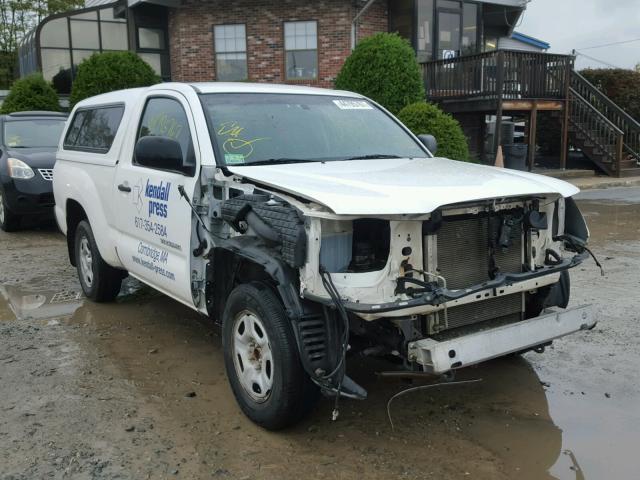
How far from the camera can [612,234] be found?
9812mm

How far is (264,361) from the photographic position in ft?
12.1

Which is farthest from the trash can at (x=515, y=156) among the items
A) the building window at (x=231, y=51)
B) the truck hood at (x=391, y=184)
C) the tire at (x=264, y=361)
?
the tire at (x=264, y=361)

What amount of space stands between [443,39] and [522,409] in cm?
1761

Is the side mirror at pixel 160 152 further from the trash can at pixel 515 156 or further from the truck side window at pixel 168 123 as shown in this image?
the trash can at pixel 515 156

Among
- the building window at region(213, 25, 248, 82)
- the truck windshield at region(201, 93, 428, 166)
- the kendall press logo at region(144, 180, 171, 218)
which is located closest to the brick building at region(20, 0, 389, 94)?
the building window at region(213, 25, 248, 82)

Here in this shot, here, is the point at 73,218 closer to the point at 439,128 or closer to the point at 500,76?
A: the point at 439,128

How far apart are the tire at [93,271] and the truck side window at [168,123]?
1.35m

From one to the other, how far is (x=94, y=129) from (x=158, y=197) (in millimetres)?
1809

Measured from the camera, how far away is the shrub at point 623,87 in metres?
21.2

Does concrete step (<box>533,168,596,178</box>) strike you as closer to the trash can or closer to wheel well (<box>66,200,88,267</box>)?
the trash can

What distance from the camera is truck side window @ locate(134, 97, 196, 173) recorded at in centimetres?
447

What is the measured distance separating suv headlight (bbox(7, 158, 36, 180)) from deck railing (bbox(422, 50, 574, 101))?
11.7 meters

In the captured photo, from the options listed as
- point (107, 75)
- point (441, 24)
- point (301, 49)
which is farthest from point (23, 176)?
point (441, 24)

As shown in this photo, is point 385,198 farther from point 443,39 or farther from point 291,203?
point 443,39
